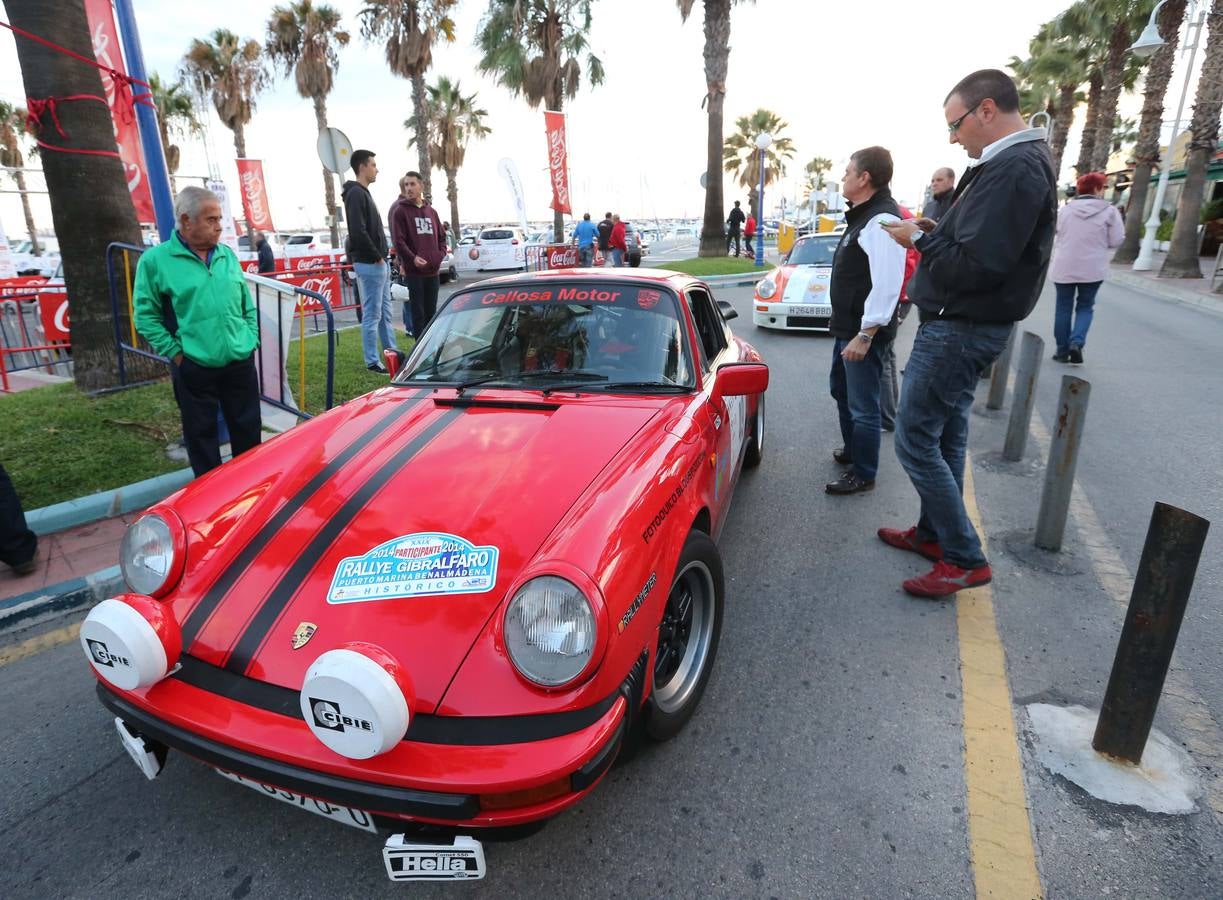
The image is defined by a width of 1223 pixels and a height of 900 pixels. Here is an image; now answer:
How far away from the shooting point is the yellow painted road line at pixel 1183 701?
2025 mm

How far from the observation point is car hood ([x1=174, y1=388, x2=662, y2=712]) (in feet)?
5.81

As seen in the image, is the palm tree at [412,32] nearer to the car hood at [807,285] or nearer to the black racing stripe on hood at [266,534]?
the car hood at [807,285]

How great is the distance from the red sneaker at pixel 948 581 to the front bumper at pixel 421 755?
1919mm

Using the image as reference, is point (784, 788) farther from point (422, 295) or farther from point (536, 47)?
point (536, 47)

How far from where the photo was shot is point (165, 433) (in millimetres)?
5035

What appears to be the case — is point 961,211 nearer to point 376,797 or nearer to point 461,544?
point 461,544

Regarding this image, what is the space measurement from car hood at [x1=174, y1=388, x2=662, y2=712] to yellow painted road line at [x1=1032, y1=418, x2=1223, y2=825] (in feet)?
6.44

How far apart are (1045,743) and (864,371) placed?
2226 millimetres

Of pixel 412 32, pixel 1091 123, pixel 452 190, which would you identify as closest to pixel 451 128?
pixel 452 190

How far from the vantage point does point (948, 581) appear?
3.02 m

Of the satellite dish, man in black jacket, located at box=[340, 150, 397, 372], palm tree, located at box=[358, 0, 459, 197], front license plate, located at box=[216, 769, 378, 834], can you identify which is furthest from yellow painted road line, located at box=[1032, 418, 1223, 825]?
palm tree, located at box=[358, 0, 459, 197]

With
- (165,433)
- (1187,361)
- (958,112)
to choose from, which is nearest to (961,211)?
(958,112)

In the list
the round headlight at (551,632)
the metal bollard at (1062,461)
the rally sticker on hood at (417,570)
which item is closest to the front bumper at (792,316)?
the metal bollard at (1062,461)

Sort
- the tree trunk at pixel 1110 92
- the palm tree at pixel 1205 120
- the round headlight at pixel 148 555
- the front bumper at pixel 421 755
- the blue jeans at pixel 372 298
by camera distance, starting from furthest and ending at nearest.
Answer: the tree trunk at pixel 1110 92 → the palm tree at pixel 1205 120 → the blue jeans at pixel 372 298 → the round headlight at pixel 148 555 → the front bumper at pixel 421 755
